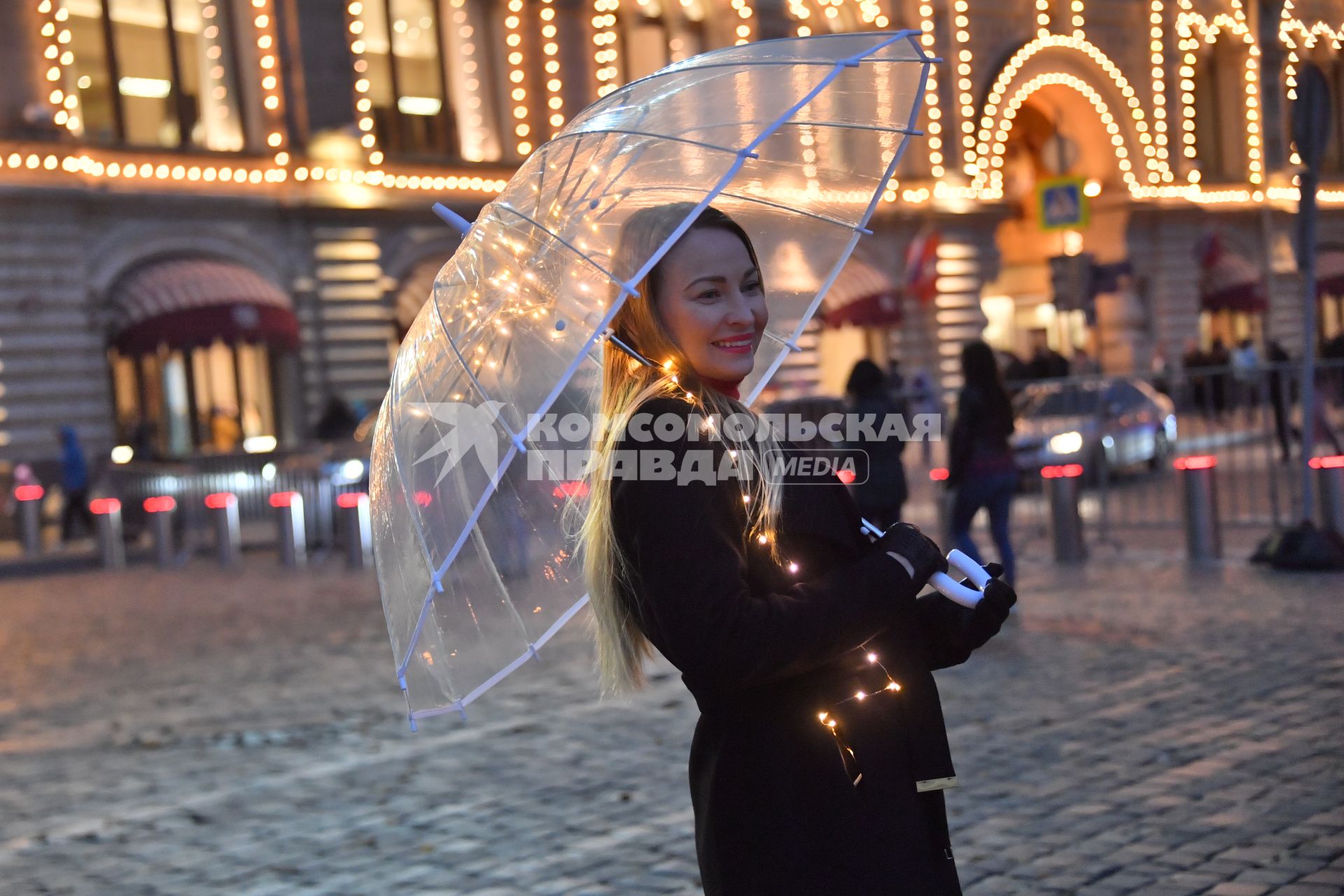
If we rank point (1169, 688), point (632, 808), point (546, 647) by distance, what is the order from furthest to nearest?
point (546, 647)
point (1169, 688)
point (632, 808)

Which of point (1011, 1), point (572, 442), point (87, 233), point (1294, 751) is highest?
point (1011, 1)

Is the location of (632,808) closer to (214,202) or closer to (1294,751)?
(1294,751)

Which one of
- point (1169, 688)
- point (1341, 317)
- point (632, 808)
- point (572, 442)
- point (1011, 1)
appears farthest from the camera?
point (1341, 317)

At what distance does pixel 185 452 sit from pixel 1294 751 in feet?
71.5

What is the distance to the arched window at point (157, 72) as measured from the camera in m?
24.3

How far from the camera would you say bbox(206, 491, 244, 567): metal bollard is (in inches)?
700

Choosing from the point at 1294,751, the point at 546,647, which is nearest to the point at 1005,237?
the point at 546,647

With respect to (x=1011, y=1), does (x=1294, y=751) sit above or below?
below

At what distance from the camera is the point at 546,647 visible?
9.63 metres

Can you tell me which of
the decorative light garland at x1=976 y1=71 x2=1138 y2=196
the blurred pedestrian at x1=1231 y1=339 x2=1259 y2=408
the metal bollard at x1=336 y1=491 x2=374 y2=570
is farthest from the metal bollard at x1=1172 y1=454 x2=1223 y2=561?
the decorative light garland at x1=976 y1=71 x2=1138 y2=196

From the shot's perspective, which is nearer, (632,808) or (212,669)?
(632,808)

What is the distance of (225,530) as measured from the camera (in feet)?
58.6

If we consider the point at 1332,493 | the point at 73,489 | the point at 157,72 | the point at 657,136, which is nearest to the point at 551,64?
the point at 157,72

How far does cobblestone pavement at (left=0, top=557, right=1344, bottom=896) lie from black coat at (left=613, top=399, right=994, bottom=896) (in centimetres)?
247
